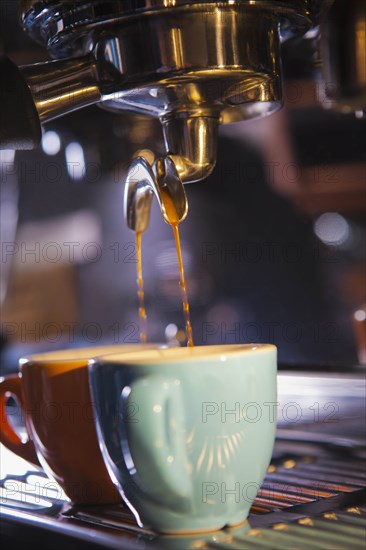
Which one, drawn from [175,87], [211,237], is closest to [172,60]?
[175,87]

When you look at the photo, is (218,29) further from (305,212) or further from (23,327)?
(23,327)

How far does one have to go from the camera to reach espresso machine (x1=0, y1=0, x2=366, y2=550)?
0.41m

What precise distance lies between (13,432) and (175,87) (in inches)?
8.8

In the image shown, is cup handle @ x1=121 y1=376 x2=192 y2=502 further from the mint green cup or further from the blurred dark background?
the blurred dark background

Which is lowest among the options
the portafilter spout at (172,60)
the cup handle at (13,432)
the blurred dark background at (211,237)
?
the cup handle at (13,432)

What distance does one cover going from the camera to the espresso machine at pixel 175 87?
0.41 meters

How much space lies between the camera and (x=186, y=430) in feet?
1.28

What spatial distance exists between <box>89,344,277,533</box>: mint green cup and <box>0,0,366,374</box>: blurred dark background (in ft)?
0.77

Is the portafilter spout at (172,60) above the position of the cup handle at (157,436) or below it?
above

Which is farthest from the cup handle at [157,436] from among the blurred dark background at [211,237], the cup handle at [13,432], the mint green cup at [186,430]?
the blurred dark background at [211,237]

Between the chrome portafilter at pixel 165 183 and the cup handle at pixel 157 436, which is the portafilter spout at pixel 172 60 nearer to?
the chrome portafilter at pixel 165 183

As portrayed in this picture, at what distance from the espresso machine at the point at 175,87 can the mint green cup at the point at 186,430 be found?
0.05 ft

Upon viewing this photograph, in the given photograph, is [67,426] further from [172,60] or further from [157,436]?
[172,60]

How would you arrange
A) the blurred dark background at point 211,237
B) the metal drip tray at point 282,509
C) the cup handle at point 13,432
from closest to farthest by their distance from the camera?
the metal drip tray at point 282,509 → the cup handle at point 13,432 → the blurred dark background at point 211,237
